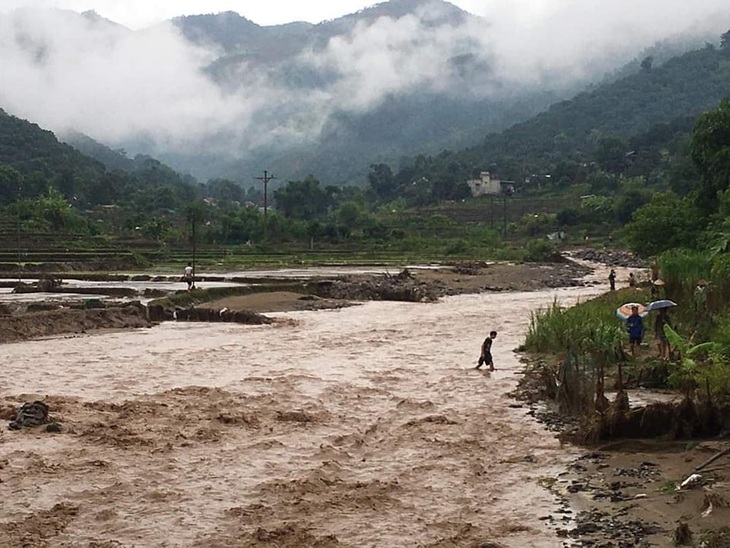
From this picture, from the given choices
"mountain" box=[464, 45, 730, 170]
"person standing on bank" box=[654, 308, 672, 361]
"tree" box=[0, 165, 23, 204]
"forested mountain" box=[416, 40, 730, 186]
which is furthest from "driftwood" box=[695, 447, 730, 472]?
"mountain" box=[464, 45, 730, 170]

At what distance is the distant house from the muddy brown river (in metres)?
92.6

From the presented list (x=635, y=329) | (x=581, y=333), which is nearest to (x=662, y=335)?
(x=635, y=329)

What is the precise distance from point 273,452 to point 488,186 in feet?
341

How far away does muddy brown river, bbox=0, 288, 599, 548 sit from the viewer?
26.6 feet

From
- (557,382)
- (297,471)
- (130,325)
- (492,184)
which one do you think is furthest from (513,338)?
(492,184)

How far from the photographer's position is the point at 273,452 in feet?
36.1

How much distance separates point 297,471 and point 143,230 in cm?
6357

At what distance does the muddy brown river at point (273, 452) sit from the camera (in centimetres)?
811

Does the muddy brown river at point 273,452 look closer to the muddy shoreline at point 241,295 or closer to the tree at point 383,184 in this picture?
the muddy shoreline at point 241,295

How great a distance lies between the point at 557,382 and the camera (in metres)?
13.5

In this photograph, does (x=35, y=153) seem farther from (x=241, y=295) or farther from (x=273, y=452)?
(x=273, y=452)

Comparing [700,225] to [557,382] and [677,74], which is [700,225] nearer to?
[557,382]

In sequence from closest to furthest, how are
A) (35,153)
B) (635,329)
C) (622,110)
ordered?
(635,329) < (35,153) < (622,110)

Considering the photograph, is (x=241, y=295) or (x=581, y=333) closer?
(x=581, y=333)
